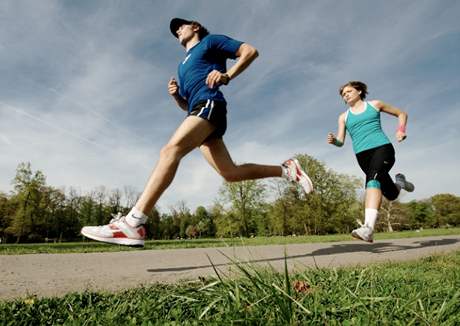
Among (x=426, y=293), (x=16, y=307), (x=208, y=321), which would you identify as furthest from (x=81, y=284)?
(x=426, y=293)

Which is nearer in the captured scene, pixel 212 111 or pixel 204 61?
pixel 212 111

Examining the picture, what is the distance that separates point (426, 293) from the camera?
5.65ft

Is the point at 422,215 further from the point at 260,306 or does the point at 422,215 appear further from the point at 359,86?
the point at 260,306

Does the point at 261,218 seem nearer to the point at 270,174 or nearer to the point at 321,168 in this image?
the point at 321,168

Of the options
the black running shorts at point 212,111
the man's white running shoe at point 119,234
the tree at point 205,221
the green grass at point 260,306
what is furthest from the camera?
the tree at point 205,221

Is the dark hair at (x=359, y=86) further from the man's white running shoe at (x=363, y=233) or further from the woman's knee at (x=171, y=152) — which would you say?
the woman's knee at (x=171, y=152)

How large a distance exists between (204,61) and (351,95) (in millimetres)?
3178

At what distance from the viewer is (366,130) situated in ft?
17.9

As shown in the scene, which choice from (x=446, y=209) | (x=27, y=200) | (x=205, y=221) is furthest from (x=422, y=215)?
(x=27, y=200)

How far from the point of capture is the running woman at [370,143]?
5.01m

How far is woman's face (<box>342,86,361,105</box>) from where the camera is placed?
19.2ft

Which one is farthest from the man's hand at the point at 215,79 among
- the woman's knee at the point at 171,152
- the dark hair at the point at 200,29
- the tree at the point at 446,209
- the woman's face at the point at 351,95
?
the tree at the point at 446,209

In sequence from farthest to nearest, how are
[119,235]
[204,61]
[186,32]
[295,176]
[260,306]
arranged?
[295,176] < [186,32] < [204,61] < [119,235] < [260,306]

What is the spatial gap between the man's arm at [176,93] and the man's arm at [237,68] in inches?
37.1
